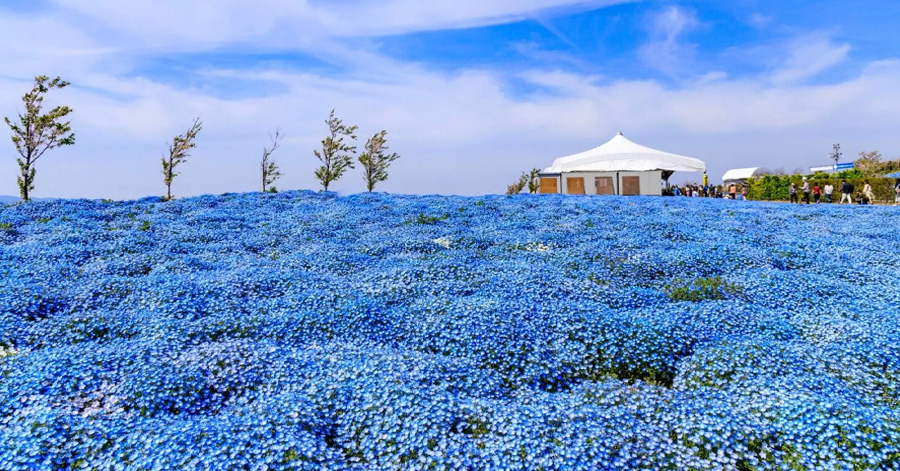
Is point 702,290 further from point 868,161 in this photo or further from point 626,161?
point 868,161

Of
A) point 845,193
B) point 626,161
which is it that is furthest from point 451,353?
point 845,193

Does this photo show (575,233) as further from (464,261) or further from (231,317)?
(231,317)

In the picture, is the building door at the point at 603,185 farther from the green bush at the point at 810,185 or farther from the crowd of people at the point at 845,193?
the green bush at the point at 810,185

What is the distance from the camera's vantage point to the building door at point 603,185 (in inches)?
1309

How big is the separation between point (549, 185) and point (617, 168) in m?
8.16

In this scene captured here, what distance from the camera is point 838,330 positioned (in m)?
6.64

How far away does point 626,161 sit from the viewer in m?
28.3

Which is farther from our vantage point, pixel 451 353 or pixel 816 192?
pixel 816 192

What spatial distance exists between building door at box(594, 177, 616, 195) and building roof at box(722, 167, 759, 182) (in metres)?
43.4

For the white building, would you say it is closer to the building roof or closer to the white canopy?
the white canopy

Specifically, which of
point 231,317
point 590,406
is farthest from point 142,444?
point 590,406

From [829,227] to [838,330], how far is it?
8.86m

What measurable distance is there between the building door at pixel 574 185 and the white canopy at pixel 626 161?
397 centimetres

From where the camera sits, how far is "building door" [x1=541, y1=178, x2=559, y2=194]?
35.8 metres
